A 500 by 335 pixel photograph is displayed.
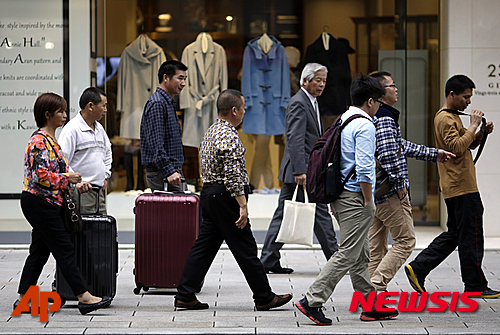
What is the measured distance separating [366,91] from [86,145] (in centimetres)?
226

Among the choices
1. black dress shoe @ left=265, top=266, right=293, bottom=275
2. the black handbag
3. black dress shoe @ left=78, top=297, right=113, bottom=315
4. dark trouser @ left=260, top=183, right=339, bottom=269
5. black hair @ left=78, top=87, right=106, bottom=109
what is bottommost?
black dress shoe @ left=265, top=266, right=293, bottom=275

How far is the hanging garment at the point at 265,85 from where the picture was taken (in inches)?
363

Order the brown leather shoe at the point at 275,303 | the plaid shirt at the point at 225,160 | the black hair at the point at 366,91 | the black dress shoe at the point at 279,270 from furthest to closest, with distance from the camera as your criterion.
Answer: the black dress shoe at the point at 279,270 → the brown leather shoe at the point at 275,303 → the plaid shirt at the point at 225,160 → the black hair at the point at 366,91

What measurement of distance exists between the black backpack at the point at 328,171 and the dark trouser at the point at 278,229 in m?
1.60

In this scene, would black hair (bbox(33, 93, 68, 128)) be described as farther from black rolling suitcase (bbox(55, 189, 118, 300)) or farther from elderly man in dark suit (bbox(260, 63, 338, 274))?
elderly man in dark suit (bbox(260, 63, 338, 274))

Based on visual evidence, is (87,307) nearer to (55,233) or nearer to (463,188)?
(55,233)

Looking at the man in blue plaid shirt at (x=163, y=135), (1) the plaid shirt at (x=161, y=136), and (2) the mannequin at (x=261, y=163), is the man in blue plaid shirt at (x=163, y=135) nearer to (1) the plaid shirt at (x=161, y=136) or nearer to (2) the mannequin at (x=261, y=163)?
(1) the plaid shirt at (x=161, y=136)

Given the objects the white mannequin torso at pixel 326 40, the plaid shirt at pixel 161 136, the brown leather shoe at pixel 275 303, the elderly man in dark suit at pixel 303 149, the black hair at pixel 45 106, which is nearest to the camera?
the black hair at pixel 45 106

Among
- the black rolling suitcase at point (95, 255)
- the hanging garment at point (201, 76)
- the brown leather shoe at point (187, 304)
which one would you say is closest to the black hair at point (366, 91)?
the brown leather shoe at point (187, 304)

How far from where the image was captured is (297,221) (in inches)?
232

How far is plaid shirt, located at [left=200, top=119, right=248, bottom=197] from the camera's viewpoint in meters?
4.71

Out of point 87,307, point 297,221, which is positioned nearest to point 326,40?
point 297,221

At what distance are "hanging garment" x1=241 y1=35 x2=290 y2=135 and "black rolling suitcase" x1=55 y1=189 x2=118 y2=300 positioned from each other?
4.49 metres

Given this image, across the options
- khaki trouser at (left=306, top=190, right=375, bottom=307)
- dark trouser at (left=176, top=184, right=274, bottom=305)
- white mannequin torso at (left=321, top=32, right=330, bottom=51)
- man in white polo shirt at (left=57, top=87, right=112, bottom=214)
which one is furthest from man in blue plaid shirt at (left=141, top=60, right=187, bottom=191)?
white mannequin torso at (left=321, top=32, right=330, bottom=51)
